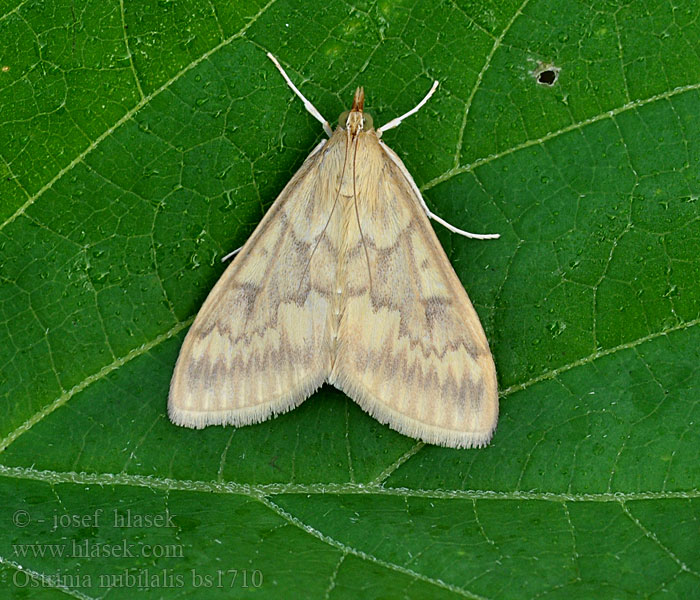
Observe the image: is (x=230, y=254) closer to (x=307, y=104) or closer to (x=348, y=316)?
(x=348, y=316)

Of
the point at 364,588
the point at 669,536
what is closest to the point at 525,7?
the point at 669,536

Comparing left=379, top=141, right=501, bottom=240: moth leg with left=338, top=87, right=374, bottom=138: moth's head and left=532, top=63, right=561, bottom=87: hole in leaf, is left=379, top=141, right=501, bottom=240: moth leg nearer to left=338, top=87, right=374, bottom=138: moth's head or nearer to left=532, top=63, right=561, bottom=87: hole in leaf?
left=338, top=87, right=374, bottom=138: moth's head

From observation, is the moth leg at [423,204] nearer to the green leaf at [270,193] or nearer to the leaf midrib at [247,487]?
the green leaf at [270,193]

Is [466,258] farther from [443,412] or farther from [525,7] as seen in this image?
[525,7]

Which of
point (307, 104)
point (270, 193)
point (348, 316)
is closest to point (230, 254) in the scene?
point (270, 193)

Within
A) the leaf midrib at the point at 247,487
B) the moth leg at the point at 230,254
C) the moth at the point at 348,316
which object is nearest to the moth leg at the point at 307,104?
the moth at the point at 348,316

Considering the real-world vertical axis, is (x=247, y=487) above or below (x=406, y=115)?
below
